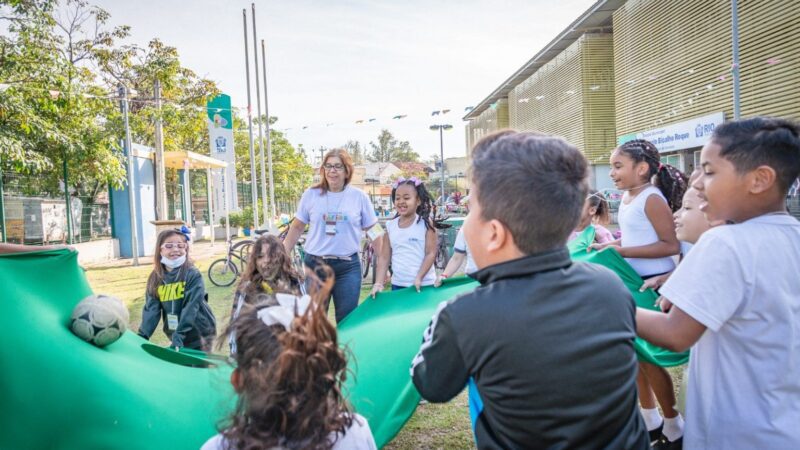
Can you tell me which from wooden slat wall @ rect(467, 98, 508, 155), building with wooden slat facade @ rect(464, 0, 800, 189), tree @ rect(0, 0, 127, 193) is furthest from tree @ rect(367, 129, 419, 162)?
tree @ rect(0, 0, 127, 193)

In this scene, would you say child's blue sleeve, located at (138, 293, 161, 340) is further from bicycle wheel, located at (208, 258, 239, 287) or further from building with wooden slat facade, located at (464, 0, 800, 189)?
building with wooden slat facade, located at (464, 0, 800, 189)

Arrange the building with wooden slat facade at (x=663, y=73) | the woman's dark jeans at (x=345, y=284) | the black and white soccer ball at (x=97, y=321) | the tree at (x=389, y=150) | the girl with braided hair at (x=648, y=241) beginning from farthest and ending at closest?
the tree at (x=389, y=150) < the building with wooden slat facade at (x=663, y=73) < the woman's dark jeans at (x=345, y=284) < the girl with braided hair at (x=648, y=241) < the black and white soccer ball at (x=97, y=321)

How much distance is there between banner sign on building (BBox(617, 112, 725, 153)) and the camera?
51.3ft

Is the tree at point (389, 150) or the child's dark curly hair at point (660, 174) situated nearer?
the child's dark curly hair at point (660, 174)

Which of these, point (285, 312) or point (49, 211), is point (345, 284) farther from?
point (49, 211)

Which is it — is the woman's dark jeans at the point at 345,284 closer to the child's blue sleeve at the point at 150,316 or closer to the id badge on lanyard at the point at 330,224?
the id badge on lanyard at the point at 330,224

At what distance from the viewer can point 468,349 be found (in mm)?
1169

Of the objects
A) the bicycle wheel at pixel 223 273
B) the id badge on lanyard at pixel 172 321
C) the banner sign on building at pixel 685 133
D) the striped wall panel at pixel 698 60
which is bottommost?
the bicycle wheel at pixel 223 273

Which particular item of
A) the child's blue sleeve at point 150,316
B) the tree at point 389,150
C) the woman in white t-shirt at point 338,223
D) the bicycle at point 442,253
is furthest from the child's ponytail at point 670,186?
the tree at point 389,150

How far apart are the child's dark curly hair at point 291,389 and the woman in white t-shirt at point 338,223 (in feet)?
9.59

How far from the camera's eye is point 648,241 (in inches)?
117

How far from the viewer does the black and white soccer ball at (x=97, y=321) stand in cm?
225

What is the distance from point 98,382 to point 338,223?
2.52 m

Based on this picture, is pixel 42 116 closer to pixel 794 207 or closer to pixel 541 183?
pixel 541 183
